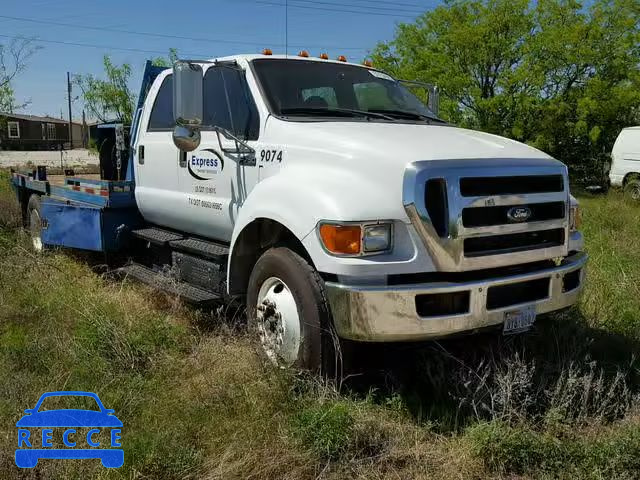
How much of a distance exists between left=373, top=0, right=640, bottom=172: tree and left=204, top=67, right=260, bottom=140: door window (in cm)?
1408

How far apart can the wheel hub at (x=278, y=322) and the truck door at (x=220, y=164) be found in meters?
0.85

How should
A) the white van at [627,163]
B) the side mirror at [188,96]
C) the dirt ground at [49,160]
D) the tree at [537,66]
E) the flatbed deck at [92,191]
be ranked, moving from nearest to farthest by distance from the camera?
the side mirror at [188,96] → the flatbed deck at [92,191] → the white van at [627,163] → the tree at [537,66] → the dirt ground at [49,160]

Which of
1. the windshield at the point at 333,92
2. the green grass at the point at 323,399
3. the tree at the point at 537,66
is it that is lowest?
the green grass at the point at 323,399

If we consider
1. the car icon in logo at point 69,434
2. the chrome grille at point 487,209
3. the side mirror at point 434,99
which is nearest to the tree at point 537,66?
the side mirror at point 434,99

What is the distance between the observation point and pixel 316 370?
12.1 ft

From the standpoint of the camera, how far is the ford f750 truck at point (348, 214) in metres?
3.42

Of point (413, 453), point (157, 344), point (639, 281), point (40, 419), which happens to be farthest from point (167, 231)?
point (639, 281)

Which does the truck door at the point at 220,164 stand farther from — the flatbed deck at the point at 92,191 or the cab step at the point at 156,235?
the flatbed deck at the point at 92,191

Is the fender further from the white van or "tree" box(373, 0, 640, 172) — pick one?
"tree" box(373, 0, 640, 172)

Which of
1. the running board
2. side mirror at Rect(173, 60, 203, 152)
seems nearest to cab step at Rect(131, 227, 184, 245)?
the running board

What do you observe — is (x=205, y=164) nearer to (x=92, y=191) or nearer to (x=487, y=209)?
(x=92, y=191)

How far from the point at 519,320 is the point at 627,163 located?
520 inches

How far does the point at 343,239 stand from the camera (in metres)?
3.42

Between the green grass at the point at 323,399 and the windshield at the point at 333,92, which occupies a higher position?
the windshield at the point at 333,92
